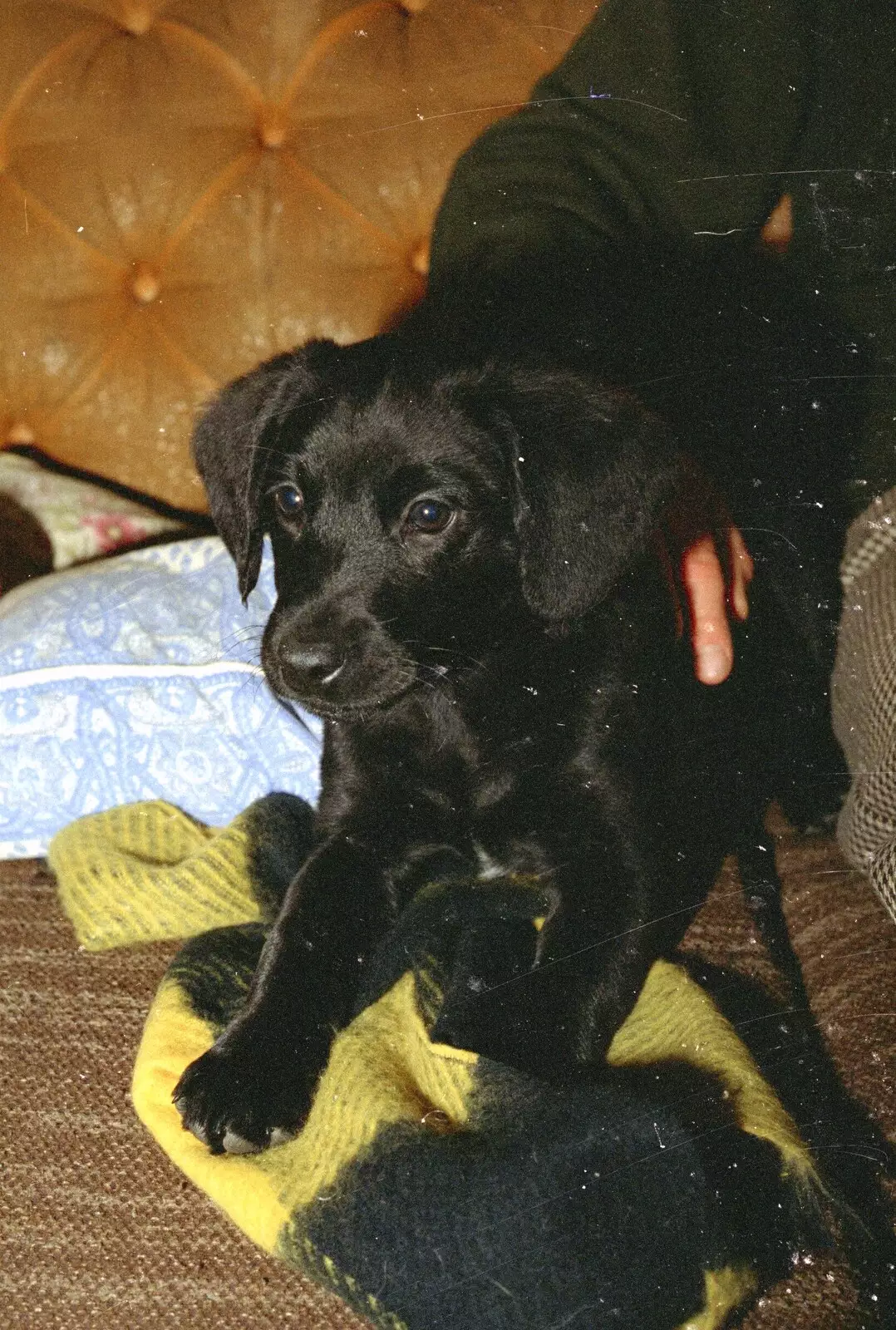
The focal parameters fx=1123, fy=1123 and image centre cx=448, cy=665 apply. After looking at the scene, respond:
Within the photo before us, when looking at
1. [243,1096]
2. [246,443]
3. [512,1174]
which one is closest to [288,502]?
[246,443]

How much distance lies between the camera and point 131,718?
1323mm

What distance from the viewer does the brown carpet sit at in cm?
77

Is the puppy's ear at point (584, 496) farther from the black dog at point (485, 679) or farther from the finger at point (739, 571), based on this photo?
the finger at point (739, 571)

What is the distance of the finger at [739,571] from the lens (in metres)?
1.33

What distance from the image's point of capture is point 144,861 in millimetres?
1219

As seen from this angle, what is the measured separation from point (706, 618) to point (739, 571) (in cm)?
13

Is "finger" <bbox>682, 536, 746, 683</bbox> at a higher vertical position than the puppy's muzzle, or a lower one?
lower

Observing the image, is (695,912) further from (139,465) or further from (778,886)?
(139,465)

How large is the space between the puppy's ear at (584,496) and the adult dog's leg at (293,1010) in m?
0.35

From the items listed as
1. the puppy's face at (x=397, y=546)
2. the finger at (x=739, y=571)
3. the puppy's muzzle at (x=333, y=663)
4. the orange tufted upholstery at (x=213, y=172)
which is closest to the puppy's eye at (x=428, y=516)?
the puppy's face at (x=397, y=546)

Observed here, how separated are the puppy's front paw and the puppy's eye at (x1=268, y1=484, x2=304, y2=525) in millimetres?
540

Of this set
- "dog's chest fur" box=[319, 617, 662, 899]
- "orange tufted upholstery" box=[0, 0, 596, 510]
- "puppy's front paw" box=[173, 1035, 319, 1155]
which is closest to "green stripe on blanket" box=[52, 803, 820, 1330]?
"puppy's front paw" box=[173, 1035, 319, 1155]

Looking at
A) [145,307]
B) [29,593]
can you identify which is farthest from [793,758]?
[145,307]

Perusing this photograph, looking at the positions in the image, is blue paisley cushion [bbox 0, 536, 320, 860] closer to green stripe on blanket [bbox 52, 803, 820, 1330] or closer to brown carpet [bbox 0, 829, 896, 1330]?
brown carpet [bbox 0, 829, 896, 1330]
